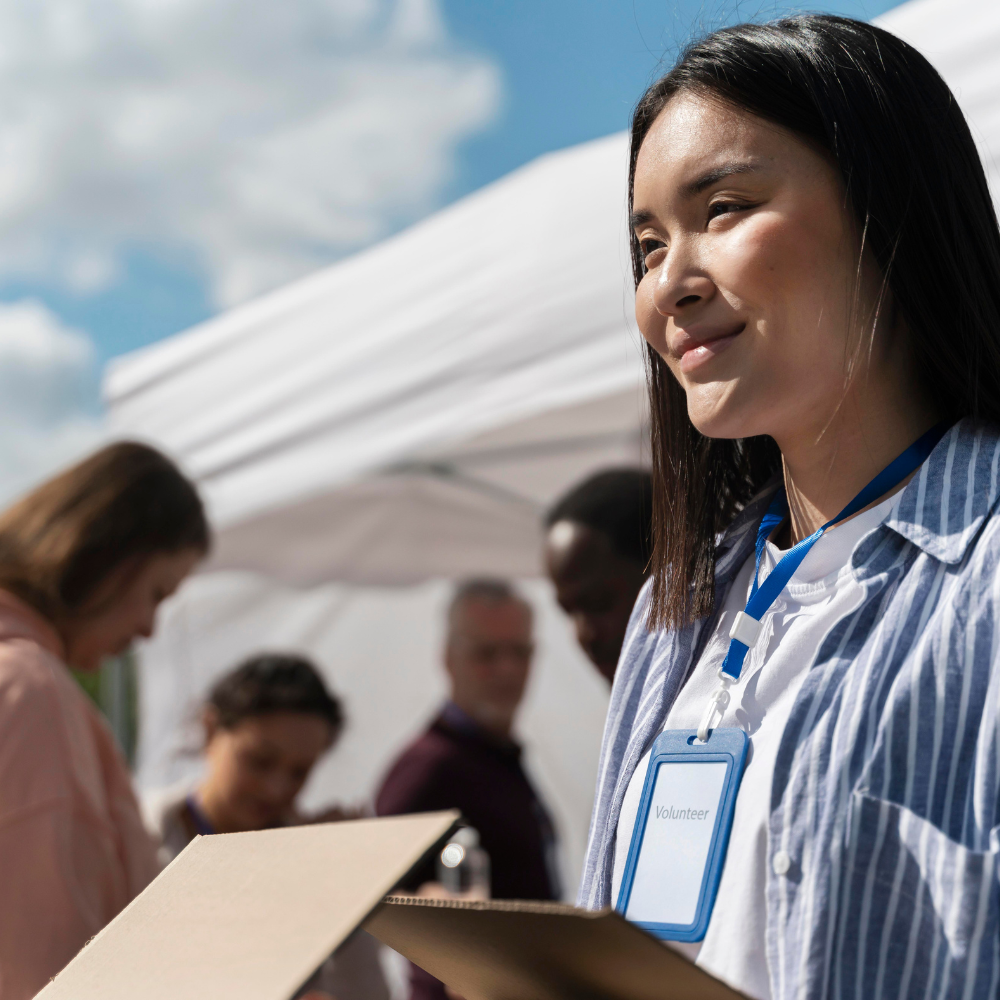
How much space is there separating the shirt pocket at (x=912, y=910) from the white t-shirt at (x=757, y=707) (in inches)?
2.7

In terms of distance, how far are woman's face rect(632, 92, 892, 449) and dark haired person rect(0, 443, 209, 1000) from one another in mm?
1282

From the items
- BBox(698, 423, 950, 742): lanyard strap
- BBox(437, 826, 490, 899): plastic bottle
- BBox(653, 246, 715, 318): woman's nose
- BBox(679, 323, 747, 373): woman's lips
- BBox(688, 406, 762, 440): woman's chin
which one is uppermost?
BBox(653, 246, 715, 318): woman's nose

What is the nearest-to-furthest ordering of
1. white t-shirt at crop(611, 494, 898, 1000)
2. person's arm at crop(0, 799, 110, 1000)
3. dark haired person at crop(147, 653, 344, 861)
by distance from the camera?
white t-shirt at crop(611, 494, 898, 1000), person's arm at crop(0, 799, 110, 1000), dark haired person at crop(147, 653, 344, 861)

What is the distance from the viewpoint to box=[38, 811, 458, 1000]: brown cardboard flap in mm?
642

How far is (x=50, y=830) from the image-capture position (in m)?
1.79

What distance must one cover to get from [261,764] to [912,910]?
2480mm

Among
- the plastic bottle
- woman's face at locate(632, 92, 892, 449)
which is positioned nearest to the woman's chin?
woman's face at locate(632, 92, 892, 449)

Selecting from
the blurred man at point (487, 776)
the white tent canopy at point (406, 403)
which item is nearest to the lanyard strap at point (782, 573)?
the white tent canopy at point (406, 403)

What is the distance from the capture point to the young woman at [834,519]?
31.9 inches

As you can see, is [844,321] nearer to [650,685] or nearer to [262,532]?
[650,685]

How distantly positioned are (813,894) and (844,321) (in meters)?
0.48

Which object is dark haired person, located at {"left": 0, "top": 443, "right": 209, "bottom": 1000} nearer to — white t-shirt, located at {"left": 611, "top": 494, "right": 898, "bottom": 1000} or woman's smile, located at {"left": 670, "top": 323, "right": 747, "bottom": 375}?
white t-shirt, located at {"left": 611, "top": 494, "right": 898, "bottom": 1000}

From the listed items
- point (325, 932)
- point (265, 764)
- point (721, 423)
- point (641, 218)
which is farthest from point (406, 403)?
point (325, 932)

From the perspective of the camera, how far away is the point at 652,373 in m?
1.27
